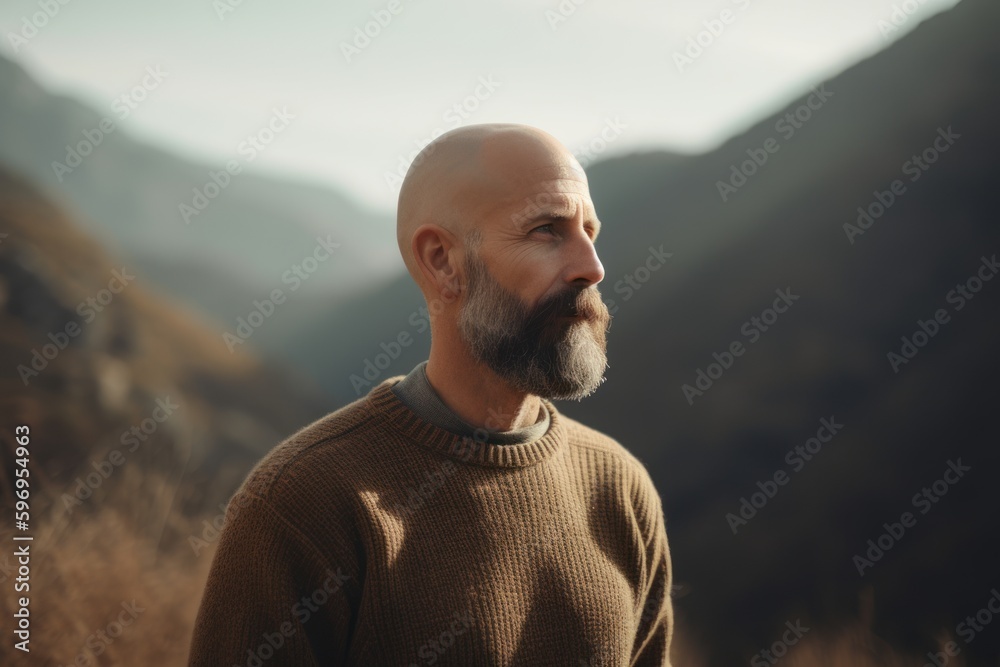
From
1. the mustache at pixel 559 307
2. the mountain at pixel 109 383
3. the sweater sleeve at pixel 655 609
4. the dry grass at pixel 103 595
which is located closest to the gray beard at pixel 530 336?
the mustache at pixel 559 307

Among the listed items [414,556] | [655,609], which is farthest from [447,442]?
[655,609]

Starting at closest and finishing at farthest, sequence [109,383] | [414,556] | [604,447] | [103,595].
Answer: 1. [414,556]
2. [604,447]
3. [103,595]
4. [109,383]

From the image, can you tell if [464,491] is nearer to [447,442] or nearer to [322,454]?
[447,442]

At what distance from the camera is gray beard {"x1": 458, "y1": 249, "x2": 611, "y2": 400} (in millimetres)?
1745

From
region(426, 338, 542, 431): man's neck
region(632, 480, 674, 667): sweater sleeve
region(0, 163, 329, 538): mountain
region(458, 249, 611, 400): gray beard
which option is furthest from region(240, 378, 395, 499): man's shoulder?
region(0, 163, 329, 538): mountain

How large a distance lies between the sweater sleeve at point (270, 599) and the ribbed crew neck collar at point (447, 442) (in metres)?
0.31

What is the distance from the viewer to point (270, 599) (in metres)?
1.56

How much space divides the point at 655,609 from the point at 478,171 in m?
1.15

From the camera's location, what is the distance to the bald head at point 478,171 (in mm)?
1754

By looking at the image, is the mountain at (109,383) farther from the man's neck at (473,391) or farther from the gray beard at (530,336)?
the gray beard at (530,336)

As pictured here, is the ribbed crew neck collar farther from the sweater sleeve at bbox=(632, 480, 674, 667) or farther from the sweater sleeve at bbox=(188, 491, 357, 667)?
the sweater sleeve at bbox=(632, 480, 674, 667)

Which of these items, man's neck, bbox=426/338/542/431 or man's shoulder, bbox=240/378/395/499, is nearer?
man's shoulder, bbox=240/378/395/499

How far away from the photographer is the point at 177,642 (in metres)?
3.26

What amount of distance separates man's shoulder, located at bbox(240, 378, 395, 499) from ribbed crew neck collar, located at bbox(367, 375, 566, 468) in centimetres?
3
